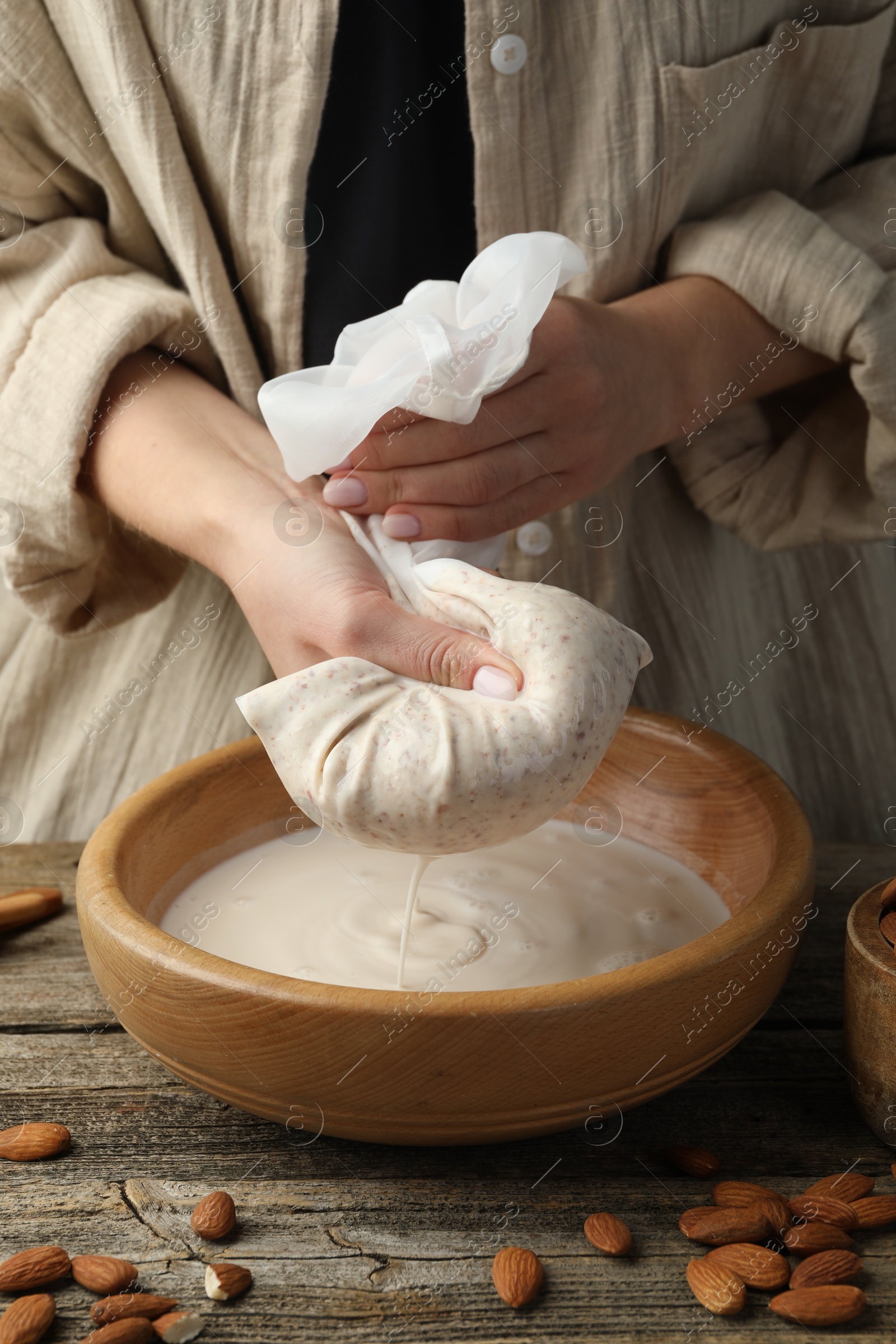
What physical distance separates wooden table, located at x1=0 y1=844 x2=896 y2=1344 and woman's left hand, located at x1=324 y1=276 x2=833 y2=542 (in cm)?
51

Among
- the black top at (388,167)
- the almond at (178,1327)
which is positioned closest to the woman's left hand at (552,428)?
the black top at (388,167)

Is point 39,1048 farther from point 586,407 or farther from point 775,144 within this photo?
point 775,144

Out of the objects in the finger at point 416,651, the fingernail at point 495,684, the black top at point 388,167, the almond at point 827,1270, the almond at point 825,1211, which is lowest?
the almond at point 825,1211

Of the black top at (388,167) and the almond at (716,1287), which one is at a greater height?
the black top at (388,167)

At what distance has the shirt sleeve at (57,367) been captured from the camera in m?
1.13

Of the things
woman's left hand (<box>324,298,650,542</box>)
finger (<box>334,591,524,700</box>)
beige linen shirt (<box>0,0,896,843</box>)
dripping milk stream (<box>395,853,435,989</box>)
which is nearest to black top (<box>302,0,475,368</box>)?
beige linen shirt (<box>0,0,896,843</box>)

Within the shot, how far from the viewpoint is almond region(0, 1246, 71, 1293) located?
0.67 m

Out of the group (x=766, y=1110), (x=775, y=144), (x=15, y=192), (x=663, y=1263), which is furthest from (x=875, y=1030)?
(x=15, y=192)

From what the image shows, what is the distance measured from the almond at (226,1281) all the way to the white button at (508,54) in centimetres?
110

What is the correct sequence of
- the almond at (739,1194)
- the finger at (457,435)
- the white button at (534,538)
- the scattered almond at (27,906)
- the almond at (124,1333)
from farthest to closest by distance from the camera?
the white button at (534,538) → the scattered almond at (27,906) → the finger at (457,435) → the almond at (739,1194) → the almond at (124,1333)

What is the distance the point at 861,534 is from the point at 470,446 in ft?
1.96

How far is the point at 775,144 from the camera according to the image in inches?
50.9

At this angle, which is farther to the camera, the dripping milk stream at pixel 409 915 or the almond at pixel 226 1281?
the dripping milk stream at pixel 409 915

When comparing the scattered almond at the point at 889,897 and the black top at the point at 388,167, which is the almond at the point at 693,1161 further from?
the black top at the point at 388,167
